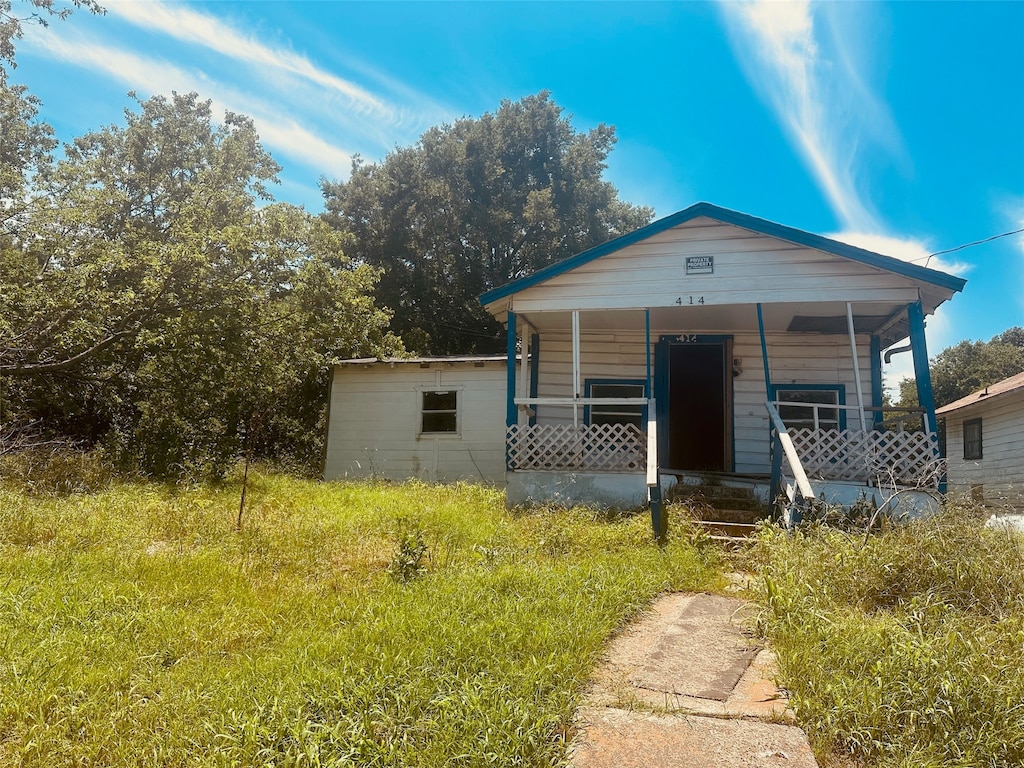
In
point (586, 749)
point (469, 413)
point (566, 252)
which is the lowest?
point (586, 749)

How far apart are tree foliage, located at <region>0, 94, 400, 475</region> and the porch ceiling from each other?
6.08 m

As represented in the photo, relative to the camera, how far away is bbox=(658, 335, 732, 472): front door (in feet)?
38.5

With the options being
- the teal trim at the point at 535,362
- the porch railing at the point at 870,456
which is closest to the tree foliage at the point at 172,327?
the teal trim at the point at 535,362

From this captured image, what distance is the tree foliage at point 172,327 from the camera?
12.1 meters

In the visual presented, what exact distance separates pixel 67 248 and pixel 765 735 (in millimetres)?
15968

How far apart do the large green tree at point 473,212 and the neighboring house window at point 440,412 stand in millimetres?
13956

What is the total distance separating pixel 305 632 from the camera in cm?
433

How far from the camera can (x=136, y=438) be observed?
1348cm

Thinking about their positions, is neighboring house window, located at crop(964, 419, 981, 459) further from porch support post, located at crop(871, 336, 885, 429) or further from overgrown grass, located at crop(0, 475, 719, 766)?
overgrown grass, located at crop(0, 475, 719, 766)

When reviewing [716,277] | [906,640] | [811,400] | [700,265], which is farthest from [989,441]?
[906,640]

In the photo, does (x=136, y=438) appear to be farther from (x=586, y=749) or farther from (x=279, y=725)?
(x=586, y=749)

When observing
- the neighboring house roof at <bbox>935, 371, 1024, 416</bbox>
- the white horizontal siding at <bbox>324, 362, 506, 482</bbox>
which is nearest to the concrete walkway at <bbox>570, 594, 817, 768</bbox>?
the white horizontal siding at <bbox>324, 362, 506, 482</bbox>

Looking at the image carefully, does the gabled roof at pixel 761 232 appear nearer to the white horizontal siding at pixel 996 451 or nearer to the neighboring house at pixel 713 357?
the neighboring house at pixel 713 357

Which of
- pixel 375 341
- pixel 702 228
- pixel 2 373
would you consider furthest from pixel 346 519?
pixel 375 341
